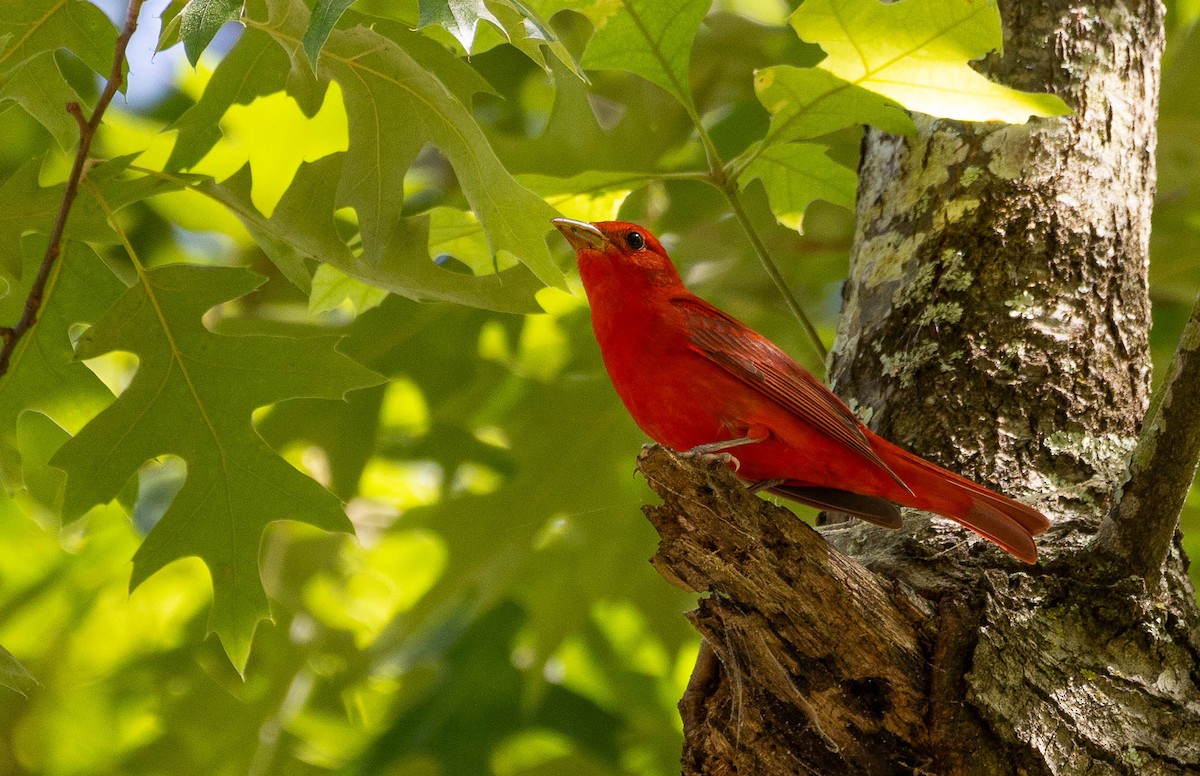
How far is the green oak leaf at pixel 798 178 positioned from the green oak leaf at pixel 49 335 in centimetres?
173

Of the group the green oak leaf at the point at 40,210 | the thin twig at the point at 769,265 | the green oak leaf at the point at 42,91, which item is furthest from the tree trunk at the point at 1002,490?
the green oak leaf at the point at 42,91

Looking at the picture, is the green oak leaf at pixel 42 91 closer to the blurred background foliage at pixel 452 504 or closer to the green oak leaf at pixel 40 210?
the green oak leaf at pixel 40 210

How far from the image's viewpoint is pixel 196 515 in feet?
10.0

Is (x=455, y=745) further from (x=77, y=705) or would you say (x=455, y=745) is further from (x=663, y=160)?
(x=663, y=160)

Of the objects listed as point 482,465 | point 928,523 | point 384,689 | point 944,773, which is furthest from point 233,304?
point 944,773

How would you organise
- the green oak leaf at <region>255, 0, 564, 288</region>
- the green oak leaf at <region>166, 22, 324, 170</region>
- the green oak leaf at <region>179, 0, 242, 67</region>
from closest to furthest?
1. the green oak leaf at <region>179, 0, 242, 67</region>
2. the green oak leaf at <region>255, 0, 564, 288</region>
3. the green oak leaf at <region>166, 22, 324, 170</region>

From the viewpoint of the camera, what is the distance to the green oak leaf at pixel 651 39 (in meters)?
3.02

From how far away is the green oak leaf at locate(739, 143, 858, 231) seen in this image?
3.16 metres

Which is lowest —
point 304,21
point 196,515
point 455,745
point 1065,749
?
point 455,745

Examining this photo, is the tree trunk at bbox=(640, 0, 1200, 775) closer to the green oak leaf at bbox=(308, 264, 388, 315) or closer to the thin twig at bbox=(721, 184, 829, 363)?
the thin twig at bbox=(721, 184, 829, 363)

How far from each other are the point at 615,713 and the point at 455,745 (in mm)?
705

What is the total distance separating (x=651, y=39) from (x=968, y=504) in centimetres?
145

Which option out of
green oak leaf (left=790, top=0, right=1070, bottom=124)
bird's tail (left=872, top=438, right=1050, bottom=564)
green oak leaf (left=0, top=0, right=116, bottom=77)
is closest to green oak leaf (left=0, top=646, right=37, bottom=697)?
green oak leaf (left=0, top=0, right=116, bottom=77)

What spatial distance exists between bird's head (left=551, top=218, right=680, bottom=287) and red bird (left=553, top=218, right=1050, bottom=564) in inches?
1.5
